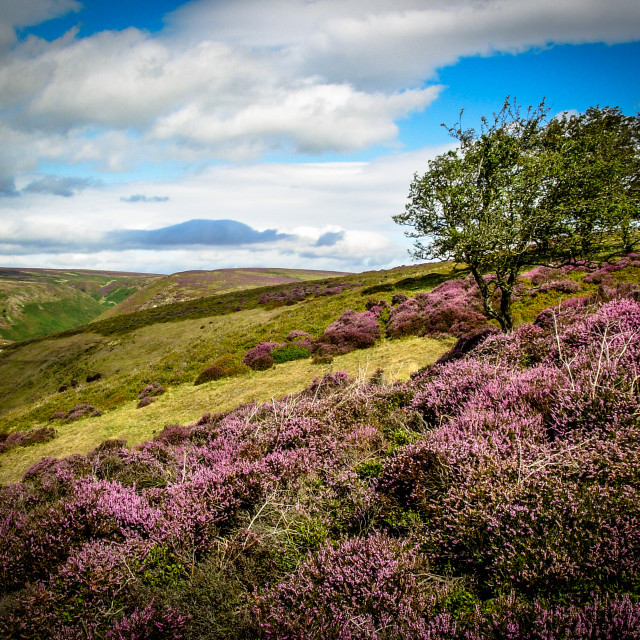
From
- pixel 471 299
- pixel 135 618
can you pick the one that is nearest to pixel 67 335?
pixel 471 299

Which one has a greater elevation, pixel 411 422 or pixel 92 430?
pixel 411 422

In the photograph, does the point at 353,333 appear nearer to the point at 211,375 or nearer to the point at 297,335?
the point at 297,335

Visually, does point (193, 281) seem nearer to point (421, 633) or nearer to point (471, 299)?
point (471, 299)

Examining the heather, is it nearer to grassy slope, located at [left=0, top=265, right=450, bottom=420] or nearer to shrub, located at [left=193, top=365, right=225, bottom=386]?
shrub, located at [left=193, top=365, right=225, bottom=386]

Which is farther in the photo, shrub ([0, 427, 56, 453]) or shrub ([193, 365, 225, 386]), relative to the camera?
shrub ([193, 365, 225, 386])

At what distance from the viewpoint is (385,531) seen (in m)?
3.58

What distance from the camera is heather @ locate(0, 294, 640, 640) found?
267cm

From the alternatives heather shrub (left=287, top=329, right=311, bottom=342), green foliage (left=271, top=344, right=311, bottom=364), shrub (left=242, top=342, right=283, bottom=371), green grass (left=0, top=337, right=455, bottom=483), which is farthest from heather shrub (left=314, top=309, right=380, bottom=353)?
shrub (left=242, top=342, right=283, bottom=371)

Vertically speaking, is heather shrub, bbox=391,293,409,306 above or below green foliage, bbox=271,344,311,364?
above

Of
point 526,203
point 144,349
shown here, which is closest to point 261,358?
point 526,203

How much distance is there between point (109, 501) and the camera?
4.75 m

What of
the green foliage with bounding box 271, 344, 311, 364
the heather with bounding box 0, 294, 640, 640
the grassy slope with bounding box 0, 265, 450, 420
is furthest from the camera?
the grassy slope with bounding box 0, 265, 450, 420

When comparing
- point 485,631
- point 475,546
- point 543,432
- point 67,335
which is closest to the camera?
point 485,631

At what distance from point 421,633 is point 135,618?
2564 mm
